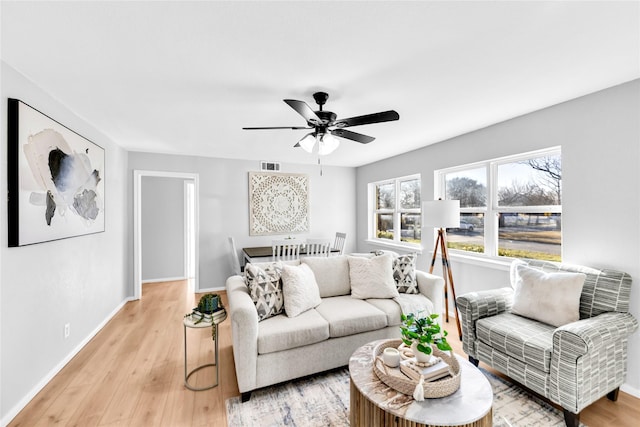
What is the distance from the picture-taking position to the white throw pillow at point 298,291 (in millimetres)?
2395

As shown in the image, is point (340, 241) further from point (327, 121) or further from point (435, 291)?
point (327, 121)

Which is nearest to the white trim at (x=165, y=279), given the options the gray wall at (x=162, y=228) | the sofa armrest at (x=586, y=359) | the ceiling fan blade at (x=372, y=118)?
the gray wall at (x=162, y=228)

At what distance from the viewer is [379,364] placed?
163cm

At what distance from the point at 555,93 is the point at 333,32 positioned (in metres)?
2.08

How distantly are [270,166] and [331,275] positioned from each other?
285cm

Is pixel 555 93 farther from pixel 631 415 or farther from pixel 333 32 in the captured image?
pixel 631 415

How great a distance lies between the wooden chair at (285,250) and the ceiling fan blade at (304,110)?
2.08 meters

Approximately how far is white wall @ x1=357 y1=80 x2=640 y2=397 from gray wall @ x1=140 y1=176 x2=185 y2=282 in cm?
557

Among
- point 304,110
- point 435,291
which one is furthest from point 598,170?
point 304,110

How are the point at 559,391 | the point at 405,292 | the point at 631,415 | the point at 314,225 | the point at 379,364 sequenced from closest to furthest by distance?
1. the point at 379,364
2. the point at 559,391
3. the point at 631,415
4. the point at 405,292
5. the point at 314,225

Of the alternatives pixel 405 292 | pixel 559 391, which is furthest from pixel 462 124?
pixel 559 391

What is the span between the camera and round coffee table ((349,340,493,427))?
1284mm

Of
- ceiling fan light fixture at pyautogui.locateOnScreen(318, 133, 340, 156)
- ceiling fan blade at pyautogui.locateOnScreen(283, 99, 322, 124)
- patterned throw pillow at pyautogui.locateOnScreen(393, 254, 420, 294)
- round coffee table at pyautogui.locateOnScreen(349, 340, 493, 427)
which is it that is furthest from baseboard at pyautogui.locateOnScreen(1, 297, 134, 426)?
patterned throw pillow at pyautogui.locateOnScreen(393, 254, 420, 294)

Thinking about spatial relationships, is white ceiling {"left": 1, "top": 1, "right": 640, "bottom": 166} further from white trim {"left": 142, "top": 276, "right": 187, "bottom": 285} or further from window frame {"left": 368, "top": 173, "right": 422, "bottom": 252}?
white trim {"left": 142, "top": 276, "right": 187, "bottom": 285}
